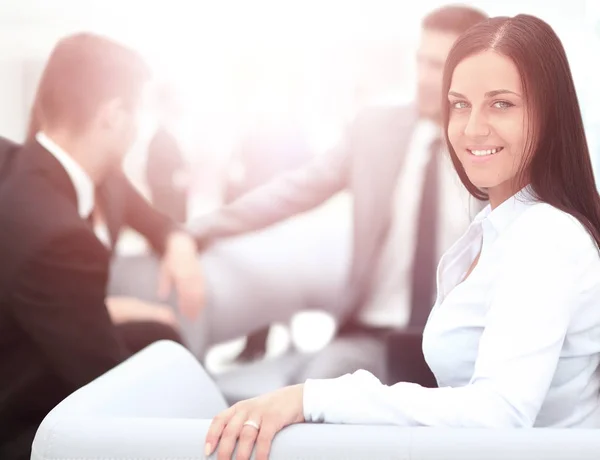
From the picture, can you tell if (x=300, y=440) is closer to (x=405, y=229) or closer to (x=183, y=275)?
(x=405, y=229)

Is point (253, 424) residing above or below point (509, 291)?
below

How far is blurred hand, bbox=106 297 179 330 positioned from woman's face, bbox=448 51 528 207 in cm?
195

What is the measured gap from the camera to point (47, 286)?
2.59 m

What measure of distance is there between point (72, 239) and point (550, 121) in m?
1.90

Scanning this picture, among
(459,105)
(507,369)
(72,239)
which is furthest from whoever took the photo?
(72,239)

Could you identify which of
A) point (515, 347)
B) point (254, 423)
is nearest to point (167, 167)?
point (254, 423)

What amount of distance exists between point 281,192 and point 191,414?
156cm

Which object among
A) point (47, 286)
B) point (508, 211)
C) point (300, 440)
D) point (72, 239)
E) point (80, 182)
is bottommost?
point (47, 286)

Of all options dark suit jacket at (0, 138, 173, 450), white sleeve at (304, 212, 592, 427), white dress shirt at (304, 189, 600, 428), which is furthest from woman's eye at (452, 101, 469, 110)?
dark suit jacket at (0, 138, 173, 450)

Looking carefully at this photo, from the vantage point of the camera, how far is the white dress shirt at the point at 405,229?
299cm

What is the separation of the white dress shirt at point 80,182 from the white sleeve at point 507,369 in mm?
2005

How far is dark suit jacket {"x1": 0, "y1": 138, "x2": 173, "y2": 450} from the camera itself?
2.50 metres

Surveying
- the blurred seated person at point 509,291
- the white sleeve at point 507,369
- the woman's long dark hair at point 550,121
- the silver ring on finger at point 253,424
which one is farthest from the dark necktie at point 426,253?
the silver ring on finger at point 253,424

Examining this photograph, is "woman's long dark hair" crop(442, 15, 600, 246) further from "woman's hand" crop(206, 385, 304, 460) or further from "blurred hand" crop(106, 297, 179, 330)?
"blurred hand" crop(106, 297, 179, 330)
